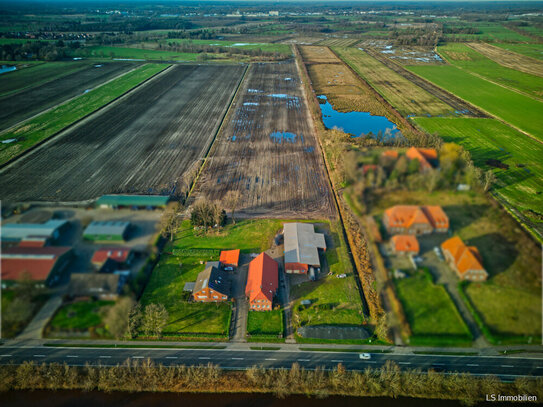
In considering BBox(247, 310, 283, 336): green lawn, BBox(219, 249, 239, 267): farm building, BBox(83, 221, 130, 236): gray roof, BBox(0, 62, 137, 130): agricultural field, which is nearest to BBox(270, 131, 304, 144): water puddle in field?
BBox(219, 249, 239, 267): farm building

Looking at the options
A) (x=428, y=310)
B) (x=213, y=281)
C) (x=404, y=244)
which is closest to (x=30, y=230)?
(x=404, y=244)

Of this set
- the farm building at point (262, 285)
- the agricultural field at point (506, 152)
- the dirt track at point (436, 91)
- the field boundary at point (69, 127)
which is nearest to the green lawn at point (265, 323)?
the farm building at point (262, 285)

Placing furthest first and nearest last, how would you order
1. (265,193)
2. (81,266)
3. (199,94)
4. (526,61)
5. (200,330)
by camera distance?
(526,61) → (199,94) → (265,193) → (200,330) → (81,266)

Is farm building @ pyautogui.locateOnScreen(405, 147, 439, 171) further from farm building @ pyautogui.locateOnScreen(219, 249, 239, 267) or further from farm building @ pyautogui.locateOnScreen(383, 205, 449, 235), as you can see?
farm building @ pyautogui.locateOnScreen(219, 249, 239, 267)

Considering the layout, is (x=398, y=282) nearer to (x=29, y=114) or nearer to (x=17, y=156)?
(x=17, y=156)

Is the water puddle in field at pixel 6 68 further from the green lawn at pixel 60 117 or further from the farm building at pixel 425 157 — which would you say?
the farm building at pixel 425 157

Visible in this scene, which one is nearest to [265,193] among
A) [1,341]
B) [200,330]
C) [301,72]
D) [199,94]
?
[200,330]
